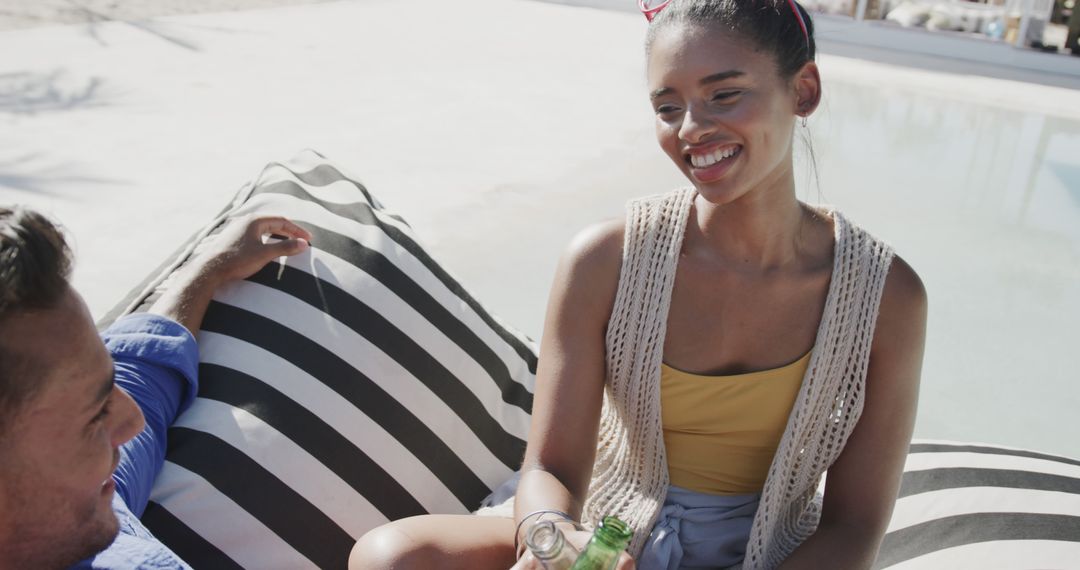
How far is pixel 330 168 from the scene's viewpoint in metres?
2.86

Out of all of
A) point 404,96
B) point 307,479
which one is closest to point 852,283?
point 307,479

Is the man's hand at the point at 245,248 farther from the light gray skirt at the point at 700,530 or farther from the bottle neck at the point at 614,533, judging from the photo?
the bottle neck at the point at 614,533

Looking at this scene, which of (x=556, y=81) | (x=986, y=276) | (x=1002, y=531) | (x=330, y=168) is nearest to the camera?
(x=1002, y=531)

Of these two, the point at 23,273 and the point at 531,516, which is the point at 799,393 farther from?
the point at 23,273

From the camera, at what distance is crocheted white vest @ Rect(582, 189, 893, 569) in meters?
2.04

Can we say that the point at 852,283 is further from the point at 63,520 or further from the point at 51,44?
the point at 51,44

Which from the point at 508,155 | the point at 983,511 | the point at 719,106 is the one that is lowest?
the point at 508,155

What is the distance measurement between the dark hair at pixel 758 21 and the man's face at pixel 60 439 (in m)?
1.19

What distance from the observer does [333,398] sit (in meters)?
2.30

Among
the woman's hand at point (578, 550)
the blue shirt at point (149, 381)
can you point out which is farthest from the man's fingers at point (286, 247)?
the woman's hand at point (578, 550)

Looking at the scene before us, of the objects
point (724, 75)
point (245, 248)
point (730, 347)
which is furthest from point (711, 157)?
point (245, 248)

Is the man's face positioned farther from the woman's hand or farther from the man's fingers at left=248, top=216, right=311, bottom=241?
the man's fingers at left=248, top=216, right=311, bottom=241

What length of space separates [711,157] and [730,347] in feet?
1.33

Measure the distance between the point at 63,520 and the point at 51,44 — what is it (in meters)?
7.94
